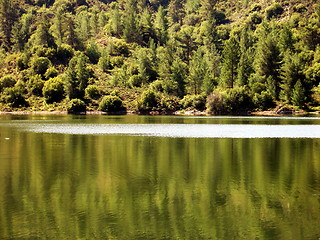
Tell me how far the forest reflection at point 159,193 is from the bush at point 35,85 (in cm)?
14625

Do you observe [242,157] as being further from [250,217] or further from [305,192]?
[250,217]

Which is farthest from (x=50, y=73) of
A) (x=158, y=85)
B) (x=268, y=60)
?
(x=268, y=60)

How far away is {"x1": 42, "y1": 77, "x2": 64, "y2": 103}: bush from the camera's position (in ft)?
585

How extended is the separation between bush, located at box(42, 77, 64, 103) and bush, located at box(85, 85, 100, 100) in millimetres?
13050

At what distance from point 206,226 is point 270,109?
139686 mm

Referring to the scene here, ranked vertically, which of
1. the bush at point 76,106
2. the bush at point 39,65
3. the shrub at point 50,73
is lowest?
the bush at point 76,106

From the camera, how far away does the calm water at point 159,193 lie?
1841cm

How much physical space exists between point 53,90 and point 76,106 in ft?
60.8

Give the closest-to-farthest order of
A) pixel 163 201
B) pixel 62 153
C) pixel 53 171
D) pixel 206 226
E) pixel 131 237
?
pixel 131 237 < pixel 206 226 < pixel 163 201 < pixel 53 171 < pixel 62 153

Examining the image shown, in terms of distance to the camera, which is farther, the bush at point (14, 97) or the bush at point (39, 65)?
the bush at point (39, 65)

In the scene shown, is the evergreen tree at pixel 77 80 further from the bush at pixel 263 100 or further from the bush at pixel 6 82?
the bush at pixel 263 100

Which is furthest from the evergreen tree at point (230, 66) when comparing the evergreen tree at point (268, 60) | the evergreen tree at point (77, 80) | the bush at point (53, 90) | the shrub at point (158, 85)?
the bush at point (53, 90)

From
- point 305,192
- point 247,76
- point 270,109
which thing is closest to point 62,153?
point 305,192

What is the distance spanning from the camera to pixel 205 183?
28.1 meters
